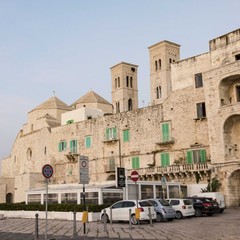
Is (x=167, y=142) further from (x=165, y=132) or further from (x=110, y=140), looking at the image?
(x=110, y=140)

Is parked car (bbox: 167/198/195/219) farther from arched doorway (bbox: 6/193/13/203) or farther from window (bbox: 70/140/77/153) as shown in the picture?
arched doorway (bbox: 6/193/13/203)

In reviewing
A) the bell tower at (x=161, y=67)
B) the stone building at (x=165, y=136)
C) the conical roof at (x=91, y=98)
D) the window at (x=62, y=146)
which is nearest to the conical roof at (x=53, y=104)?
the stone building at (x=165, y=136)

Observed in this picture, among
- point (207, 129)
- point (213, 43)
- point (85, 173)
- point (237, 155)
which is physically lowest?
point (85, 173)

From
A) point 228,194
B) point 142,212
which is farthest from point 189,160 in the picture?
point 142,212

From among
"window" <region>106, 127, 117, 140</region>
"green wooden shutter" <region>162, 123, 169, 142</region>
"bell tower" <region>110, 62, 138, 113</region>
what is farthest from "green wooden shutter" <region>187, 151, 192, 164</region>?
"bell tower" <region>110, 62, 138, 113</region>

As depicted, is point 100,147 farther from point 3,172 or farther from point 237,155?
point 3,172

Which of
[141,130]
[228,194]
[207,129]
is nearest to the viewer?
[228,194]

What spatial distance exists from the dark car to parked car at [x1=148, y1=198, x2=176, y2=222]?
376 centimetres

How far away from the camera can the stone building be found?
35.9m

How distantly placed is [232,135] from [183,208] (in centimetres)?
1381

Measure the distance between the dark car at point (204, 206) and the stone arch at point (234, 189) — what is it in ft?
24.3

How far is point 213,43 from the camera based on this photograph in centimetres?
3959

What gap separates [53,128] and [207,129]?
26.0 metres

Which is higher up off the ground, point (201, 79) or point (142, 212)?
point (201, 79)
